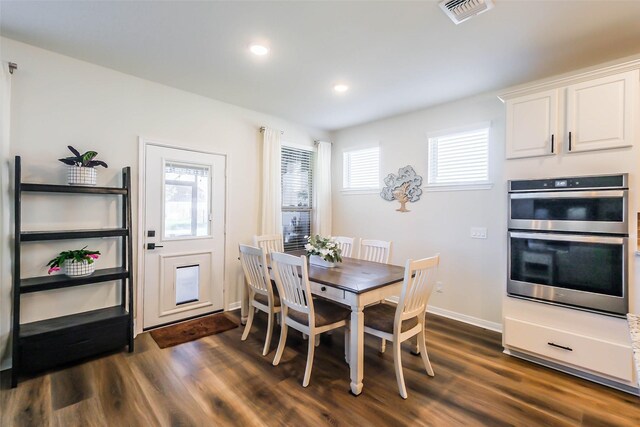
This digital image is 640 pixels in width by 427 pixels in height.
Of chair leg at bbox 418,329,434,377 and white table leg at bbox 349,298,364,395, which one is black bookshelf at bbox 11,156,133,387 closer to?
white table leg at bbox 349,298,364,395

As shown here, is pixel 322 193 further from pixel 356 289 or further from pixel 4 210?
pixel 4 210

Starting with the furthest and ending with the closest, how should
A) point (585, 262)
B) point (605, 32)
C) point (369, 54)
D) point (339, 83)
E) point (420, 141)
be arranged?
1. point (420, 141)
2. point (339, 83)
3. point (369, 54)
4. point (585, 262)
5. point (605, 32)

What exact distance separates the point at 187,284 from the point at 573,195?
3988 mm

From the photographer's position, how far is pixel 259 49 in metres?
2.49

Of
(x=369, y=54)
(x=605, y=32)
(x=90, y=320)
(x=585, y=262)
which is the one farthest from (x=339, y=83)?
(x=90, y=320)

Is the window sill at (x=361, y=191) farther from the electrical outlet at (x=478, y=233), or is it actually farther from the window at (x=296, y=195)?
the electrical outlet at (x=478, y=233)

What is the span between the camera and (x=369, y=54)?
257 centimetres

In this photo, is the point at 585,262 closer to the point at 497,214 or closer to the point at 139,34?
the point at 497,214

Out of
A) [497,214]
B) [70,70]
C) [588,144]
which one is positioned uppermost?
[70,70]

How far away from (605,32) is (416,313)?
259cm

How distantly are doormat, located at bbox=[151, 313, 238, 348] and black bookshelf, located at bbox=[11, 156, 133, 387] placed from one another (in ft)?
1.21

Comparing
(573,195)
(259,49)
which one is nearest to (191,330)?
(259,49)

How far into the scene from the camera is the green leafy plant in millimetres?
2543

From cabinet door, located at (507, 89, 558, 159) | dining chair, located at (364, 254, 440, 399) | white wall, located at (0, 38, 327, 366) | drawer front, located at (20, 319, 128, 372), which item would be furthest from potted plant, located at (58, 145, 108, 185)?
cabinet door, located at (507, 89, 558, 159)
